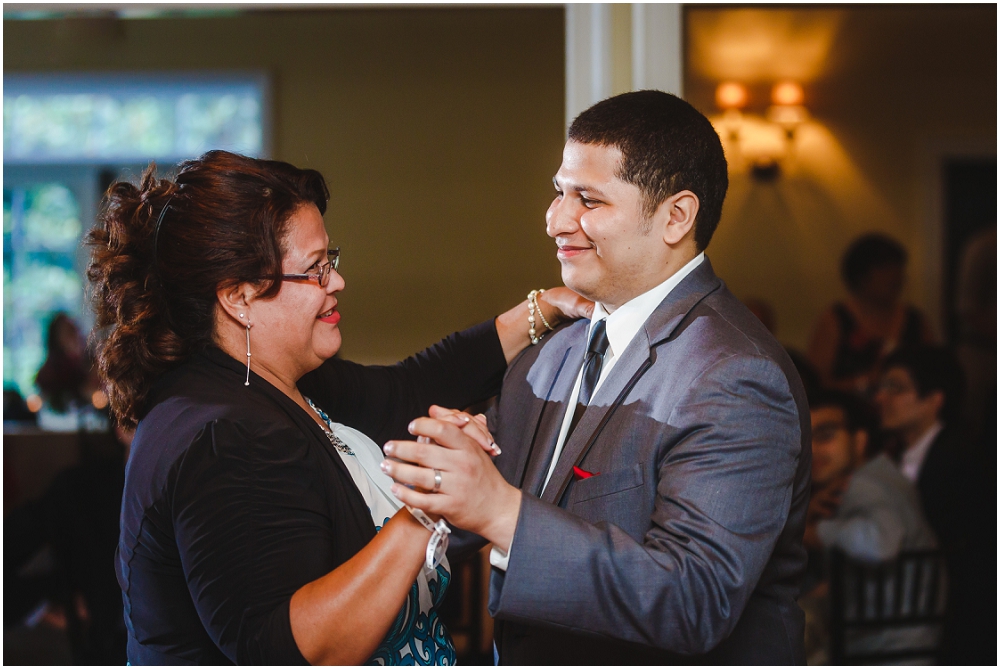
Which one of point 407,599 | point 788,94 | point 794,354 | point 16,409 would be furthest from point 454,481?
point 788,94

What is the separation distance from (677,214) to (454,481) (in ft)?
1.91

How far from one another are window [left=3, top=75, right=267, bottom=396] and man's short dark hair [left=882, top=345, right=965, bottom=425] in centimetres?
414

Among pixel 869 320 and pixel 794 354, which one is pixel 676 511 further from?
pixel 869 320

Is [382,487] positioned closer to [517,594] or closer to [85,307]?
[517,594]

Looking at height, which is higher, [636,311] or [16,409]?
[636,311]

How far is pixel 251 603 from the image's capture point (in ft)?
3.67

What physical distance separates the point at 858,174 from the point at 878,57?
30.4 inches

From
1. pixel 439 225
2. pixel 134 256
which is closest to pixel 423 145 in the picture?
pixel 439 225

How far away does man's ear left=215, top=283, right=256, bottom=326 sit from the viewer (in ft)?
4.31

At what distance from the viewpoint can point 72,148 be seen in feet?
→ 19.3

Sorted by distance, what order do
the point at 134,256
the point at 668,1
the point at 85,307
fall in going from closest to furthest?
the point at 134,256
the point at 85,307
the point at 668,1

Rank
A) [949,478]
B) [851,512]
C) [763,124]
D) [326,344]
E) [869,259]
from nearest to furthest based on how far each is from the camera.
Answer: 1. [326,344]
2. [851,512]
3. [949,478]
4. [869,259]
5. [763,124]

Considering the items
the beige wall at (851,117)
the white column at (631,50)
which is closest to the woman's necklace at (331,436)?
the white column at (631,50)

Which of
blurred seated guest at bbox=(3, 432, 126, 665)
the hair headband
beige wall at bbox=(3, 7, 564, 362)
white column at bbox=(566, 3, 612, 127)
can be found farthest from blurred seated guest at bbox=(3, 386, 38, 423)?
the hair headband
